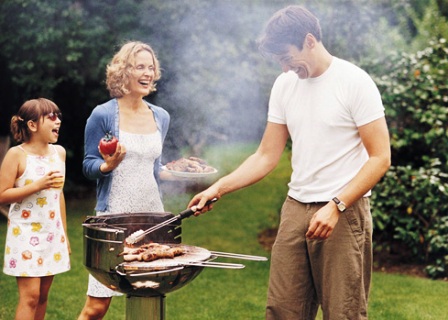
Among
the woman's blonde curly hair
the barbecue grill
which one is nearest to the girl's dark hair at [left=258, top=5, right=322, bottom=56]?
the barbecue grill

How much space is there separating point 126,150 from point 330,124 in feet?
3.77

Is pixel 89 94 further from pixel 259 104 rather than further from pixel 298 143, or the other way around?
pixel 298 143

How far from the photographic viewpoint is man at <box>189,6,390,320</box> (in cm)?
267

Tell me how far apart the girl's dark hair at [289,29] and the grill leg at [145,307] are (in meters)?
1.19

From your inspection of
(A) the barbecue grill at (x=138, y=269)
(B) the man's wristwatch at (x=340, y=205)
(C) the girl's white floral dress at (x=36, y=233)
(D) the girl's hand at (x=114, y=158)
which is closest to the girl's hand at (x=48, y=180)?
(C) the girl's white floral dress at (x=36, y=233)

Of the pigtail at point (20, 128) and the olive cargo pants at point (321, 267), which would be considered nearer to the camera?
the olive cargo pants at point (321, 267)

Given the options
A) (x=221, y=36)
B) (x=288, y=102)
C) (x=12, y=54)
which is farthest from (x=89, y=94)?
(x=288, y=102)

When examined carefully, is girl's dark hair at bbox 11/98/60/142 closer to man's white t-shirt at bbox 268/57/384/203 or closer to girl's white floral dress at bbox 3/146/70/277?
girl's white floral dress at bbox 3/146/70/277

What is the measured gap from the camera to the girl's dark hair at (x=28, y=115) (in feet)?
11.6

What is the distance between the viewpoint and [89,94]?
8133 mm

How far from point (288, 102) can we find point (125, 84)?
1.00 metres

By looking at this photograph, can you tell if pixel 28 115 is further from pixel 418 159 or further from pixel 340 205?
pixel 418 159

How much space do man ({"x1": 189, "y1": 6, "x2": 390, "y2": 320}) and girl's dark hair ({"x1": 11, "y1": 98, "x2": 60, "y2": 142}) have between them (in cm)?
135

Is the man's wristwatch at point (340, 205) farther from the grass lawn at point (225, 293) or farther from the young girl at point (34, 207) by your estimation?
the grass lawn at point (225, 293)
